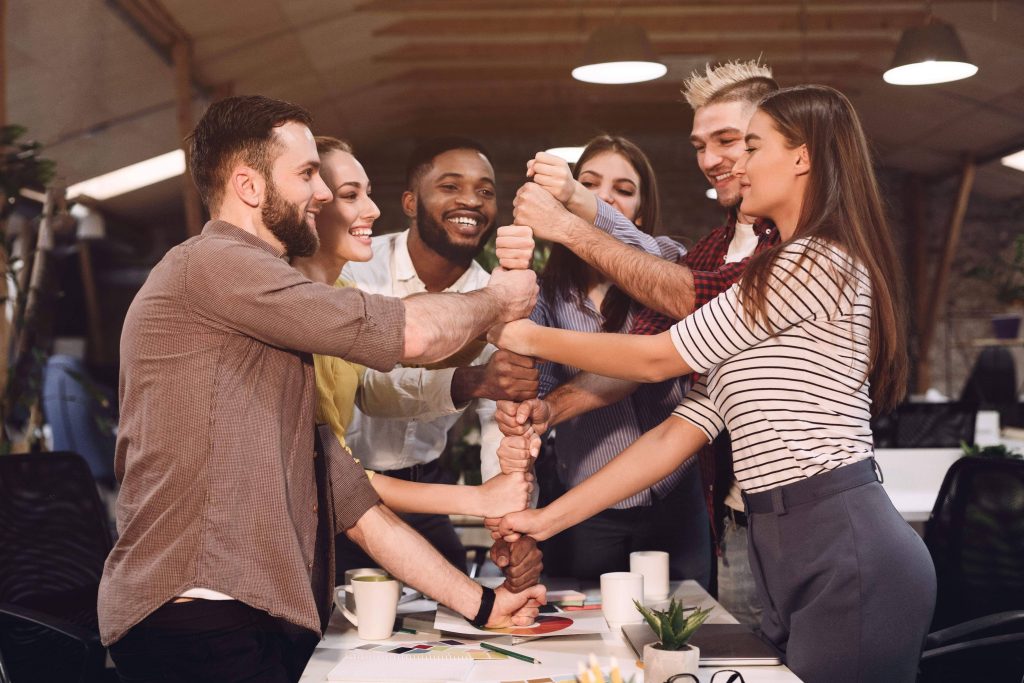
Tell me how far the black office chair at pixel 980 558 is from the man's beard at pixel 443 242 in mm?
1365

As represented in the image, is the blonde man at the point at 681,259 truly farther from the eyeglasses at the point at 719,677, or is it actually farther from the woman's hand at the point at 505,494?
the eyeglasses at the point at 719,677

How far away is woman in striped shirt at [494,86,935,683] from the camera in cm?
174

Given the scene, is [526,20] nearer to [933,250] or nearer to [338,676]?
[338,676]

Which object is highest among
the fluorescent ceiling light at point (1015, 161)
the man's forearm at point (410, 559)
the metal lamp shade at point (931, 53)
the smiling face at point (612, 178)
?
the fluorescent ceiling light at point (1015, 161)

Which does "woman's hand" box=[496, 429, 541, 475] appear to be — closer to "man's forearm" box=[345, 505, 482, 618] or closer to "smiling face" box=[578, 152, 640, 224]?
"man's forearm" box=[345, 505, 482, 618]

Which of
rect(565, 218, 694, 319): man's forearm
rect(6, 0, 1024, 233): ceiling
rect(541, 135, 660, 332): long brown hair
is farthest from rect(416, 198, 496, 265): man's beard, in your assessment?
rect(6, 0, 1024, 233): ceiling

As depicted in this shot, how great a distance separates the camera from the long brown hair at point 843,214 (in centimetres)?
180

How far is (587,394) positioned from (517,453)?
0.28m

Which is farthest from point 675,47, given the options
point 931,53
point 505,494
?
point 505,494

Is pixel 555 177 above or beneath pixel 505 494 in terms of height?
above

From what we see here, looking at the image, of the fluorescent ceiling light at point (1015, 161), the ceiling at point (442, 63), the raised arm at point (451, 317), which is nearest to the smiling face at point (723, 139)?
the raised arm at point (451, 317)

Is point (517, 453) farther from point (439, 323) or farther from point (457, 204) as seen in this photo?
point (457, 204)

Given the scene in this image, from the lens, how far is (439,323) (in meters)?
1.86

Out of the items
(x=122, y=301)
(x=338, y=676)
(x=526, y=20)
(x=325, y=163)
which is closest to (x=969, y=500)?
(x=338, y=676)
